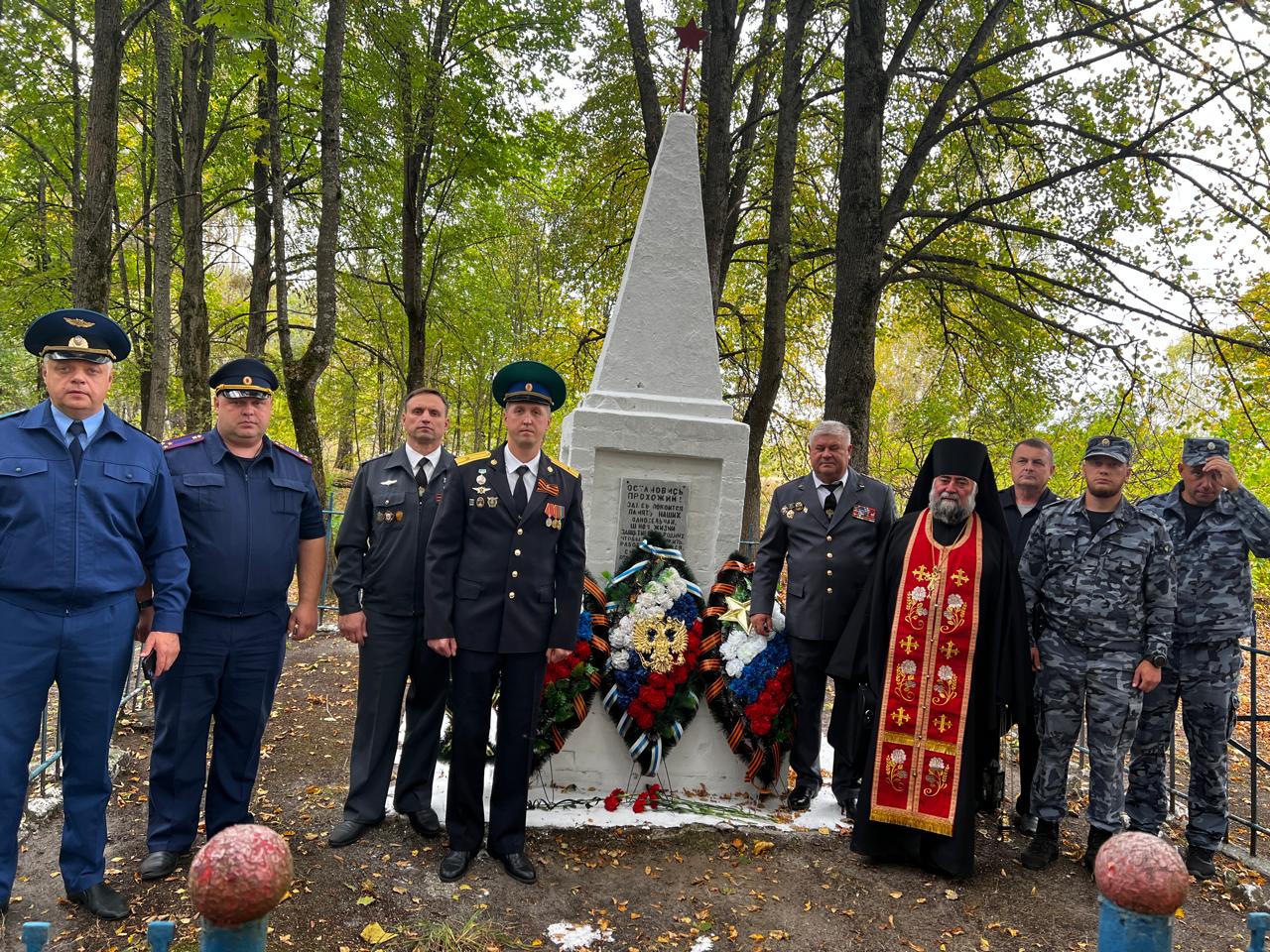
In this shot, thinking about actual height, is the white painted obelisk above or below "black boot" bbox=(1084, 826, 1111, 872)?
above

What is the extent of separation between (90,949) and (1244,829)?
21.5ft

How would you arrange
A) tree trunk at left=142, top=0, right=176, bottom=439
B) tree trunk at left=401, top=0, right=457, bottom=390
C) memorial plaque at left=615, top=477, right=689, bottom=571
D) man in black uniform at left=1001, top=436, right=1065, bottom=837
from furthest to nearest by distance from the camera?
tree trunk at left=401, top=0, right=457, bottom=390 → tree trunk at left=142, top=0, right=176, bottom=439 → memorial plaque at left=615, top=477, right=689, bottom=571 → man in black uniform at left=1001, top=436, right=1065, bottom=837

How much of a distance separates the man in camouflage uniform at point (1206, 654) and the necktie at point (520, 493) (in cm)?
327

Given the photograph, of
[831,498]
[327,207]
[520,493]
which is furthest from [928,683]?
[327,207]

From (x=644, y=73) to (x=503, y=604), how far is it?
27.4 ft

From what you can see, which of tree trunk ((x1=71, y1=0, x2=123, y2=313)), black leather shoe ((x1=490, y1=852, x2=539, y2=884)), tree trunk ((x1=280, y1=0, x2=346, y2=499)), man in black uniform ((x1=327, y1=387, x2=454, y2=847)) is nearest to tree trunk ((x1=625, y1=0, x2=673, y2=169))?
tree trunk ((x1=280, y1=0, x2=346, y2=499))

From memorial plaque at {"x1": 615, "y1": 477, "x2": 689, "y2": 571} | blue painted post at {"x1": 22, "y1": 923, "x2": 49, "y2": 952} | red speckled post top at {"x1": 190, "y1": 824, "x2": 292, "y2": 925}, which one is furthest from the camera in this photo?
memorial plaque at {"x1": 615, "y1": 477, "x2": 689, "y2": 571}

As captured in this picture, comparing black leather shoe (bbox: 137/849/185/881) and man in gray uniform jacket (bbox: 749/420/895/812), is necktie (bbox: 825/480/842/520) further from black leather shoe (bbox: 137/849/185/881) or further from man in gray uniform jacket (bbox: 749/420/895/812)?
black leather shoe (bbox: 137/849/185/881)

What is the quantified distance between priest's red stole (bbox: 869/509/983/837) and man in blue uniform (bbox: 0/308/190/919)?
11.1ft

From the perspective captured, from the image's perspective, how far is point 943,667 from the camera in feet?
13.3

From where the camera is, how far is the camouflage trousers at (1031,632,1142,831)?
13.1 feet

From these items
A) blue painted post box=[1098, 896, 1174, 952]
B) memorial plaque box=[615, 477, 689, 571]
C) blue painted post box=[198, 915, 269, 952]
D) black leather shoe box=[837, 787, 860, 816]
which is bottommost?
black leather shoe box=[837, 787, 860, 816]

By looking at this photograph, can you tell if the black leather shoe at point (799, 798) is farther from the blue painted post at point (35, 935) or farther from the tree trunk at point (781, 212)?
the tree trunk at point (781, 212)

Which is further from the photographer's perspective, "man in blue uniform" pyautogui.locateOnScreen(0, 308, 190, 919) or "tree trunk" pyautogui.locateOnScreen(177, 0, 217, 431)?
"tree trunk" pyautogui.locateOnScreen(177, 0, 217, 431)
